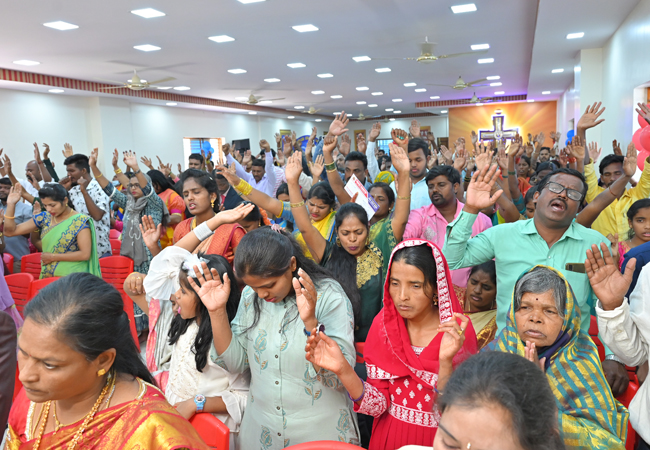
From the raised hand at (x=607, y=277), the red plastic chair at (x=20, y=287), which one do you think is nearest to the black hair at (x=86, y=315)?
the raised hand at (x=607, y=277)

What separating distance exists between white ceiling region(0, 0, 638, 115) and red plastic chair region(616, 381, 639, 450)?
5.10 m

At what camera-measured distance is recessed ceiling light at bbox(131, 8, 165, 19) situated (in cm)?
577

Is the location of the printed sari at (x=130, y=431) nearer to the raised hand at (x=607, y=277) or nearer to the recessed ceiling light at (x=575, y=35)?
the raised hand at (x=607, y=277)

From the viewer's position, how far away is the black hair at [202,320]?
1.79m

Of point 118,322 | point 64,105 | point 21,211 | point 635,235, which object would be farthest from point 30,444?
point 64,105

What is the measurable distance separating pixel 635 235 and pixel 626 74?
4260 millimetres

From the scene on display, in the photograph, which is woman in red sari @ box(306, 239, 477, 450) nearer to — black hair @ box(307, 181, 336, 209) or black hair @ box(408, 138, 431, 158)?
black hair @ box(307, 181, 336, 209)

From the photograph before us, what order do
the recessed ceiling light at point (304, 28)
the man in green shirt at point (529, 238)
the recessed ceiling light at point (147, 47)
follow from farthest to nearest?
the recessed ceiling light at point (147, 47), the recessed ceiling light at point (304, 28), the man in green shirt at point (529, 238)

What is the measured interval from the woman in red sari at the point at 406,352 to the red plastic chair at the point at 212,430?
0.37 meters

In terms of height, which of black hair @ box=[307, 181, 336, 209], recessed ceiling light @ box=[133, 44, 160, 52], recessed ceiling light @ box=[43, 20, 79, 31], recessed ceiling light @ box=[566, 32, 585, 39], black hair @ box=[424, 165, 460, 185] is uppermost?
recessed ceiling light @ box=[133, 44, 160, 52]

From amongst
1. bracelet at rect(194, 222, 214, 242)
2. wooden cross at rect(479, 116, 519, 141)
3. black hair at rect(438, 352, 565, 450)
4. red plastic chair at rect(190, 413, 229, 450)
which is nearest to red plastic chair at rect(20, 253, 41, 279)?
bracelet at rect(194, 222, 214, 242)

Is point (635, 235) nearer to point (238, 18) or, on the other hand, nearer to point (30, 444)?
point (30, 444)

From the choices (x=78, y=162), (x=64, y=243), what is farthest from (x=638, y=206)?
(x=78, y=162)

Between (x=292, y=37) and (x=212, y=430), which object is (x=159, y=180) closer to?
(x=212, y=430)
